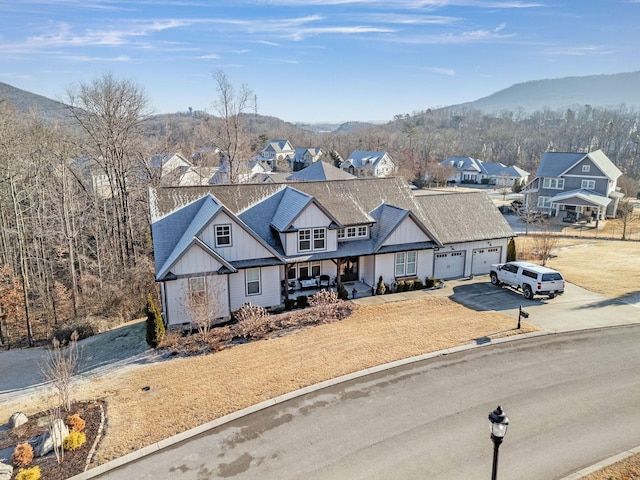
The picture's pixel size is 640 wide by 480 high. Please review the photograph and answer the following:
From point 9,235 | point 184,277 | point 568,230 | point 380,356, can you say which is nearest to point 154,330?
point 184,277

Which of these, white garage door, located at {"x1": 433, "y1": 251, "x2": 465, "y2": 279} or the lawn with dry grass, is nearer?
the lawn with dry grass

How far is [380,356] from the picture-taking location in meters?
17.7

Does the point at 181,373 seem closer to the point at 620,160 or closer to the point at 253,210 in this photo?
the point at 253,210

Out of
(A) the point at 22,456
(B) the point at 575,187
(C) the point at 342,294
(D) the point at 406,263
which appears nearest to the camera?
(A) the point at 22,456

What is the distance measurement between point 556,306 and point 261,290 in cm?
1606

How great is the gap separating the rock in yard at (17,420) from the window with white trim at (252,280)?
11119 millimetres

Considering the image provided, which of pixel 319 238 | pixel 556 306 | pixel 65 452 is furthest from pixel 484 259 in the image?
pixel 65 452

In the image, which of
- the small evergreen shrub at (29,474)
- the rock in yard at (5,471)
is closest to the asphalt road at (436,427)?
the small evergreen shrub at (29,474)

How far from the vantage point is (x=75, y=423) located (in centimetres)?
1330

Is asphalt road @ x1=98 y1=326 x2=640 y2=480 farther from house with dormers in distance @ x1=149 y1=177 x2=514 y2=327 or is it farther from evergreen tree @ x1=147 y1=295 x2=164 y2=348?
house with dormers in distance @ x1=149 y1=177 x2=514 y2=327

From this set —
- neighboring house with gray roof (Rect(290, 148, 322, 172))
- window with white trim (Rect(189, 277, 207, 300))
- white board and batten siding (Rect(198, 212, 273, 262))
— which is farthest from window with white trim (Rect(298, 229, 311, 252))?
neighboring house with gray roof (Rect(290, 148, 322, 172))

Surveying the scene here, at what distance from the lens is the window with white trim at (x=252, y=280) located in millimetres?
22938

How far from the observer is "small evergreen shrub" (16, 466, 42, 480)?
442 inches

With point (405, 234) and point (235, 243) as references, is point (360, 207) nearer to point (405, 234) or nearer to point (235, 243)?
point (405, 234)
